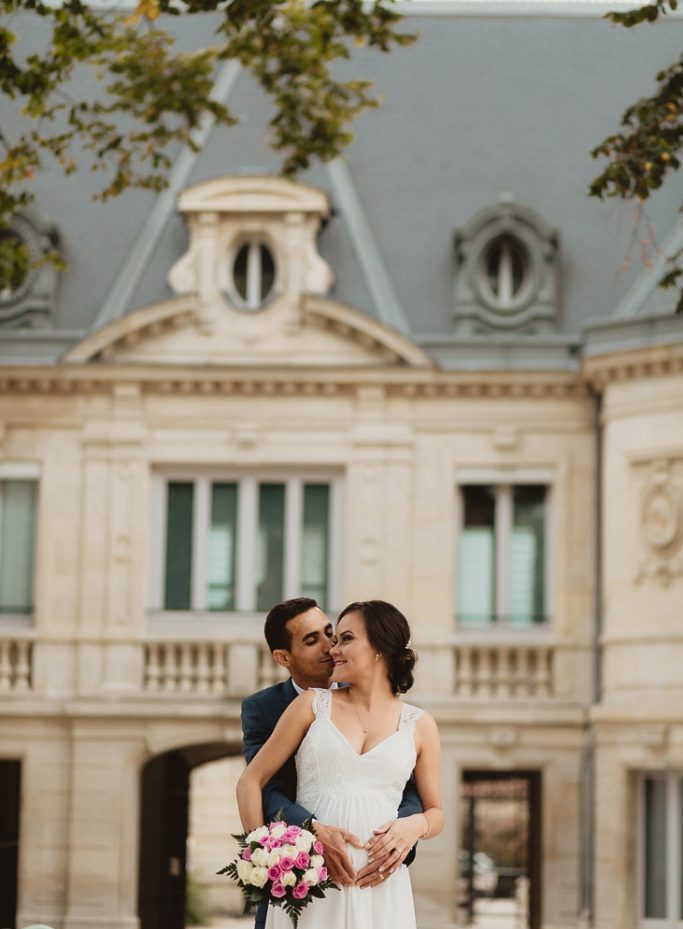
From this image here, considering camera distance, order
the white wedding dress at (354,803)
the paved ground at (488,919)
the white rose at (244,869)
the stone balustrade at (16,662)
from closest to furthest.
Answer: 1. the white rose at (244,869)
2. the white wedding dress at (354,803)
3. the stone balustrade at (16,662)
4. the paved ground at (488,919)

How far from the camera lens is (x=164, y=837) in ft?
83.7

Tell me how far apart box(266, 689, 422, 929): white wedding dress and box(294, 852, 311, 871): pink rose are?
24 cm

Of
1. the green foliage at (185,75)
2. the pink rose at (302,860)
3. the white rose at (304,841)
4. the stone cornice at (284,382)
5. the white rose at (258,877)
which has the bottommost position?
the white rose at (258,877)

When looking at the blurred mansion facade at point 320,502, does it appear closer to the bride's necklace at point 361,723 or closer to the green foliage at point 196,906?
the green foliage at point 196,906

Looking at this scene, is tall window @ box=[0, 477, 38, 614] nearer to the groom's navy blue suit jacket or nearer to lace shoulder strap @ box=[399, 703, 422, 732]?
the groom's navy blue suit jacket

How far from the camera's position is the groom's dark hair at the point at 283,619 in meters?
8.04

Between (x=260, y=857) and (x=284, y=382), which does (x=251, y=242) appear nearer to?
(x=284, y=382)

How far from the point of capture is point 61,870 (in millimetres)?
23516

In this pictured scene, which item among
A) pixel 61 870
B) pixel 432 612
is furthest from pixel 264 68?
pixel 61 870

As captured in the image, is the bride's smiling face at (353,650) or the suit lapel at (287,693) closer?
the bride's smiling face at (353,650)

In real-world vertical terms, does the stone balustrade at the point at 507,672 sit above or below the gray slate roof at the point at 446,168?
below

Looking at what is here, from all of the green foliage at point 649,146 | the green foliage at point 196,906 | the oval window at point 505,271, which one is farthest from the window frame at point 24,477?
the green foliage at point 196,906

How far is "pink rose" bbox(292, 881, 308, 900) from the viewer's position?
294 inches

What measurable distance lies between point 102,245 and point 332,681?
18391 millimetres
